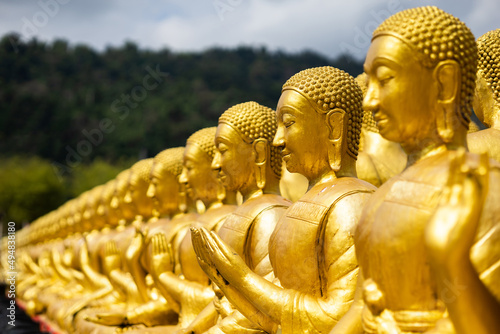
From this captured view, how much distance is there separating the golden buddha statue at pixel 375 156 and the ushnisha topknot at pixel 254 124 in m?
0.83

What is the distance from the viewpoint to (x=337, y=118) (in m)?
4.44

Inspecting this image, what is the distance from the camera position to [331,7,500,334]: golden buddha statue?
2607 mm

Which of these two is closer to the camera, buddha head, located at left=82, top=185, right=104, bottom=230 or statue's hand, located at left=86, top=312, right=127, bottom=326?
statue's hand, located at left=86, top=312, right=127, bottom=326

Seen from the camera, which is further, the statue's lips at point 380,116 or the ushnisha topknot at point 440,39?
the statue's lips at point 380,116

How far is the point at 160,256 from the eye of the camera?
703cm

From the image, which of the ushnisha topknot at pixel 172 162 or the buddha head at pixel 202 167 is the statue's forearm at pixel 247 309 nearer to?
the buddha head at pixel 202 167

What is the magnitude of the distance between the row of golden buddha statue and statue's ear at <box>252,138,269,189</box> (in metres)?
0.01

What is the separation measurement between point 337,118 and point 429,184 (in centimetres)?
158

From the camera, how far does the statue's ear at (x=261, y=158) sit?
5.65m

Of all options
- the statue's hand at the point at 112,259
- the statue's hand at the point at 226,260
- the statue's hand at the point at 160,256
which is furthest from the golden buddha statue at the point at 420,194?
the statue's hand at the point at 112,259

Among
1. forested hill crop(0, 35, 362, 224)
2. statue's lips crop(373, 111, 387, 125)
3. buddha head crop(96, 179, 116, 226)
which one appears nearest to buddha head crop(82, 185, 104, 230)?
buddha head crop(96, 179, 116, 226)

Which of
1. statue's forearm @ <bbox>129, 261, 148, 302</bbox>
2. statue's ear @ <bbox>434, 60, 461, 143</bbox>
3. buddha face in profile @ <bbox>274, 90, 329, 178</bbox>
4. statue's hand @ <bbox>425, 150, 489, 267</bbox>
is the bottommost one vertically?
statue's forearm @ <bbox>129, 261, 148, 302</bbox>

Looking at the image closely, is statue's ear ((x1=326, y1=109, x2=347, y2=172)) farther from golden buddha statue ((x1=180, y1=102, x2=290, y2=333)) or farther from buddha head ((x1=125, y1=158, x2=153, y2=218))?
buddha head ((x1=125, y1=158, x2=153, y2=218))

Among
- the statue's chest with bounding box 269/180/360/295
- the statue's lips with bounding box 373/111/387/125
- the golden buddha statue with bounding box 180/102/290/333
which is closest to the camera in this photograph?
the statue's lips with bounding box 373/111/387/125
